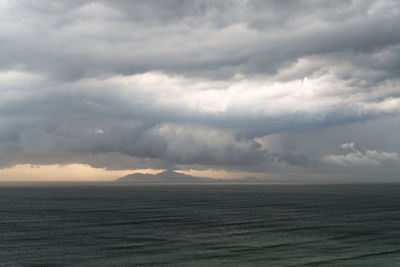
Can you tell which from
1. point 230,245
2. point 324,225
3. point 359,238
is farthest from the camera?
point 324,225

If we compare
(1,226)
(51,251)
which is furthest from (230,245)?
(1,226)

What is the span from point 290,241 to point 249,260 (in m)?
12.5

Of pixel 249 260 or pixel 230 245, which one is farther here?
pixel 230 245

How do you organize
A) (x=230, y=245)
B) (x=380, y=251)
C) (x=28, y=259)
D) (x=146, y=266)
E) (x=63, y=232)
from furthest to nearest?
1. (x=63, y=232)
2. (x=230, y=245)
3. (x=380, y=251)
4. (x=28, y=259)
5. (x=146, y=266)

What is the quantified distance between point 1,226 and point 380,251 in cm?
5778

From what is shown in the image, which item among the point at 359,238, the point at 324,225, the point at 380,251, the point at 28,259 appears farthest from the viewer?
the point at 324,225

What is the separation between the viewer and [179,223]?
6856 centimetres

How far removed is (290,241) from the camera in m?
48.2

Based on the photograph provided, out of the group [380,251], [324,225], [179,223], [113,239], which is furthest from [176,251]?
[324,225]

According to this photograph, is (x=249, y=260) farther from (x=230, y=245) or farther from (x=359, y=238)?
(x=359, y=238)

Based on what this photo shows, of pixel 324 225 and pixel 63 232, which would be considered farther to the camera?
pixel 324 225

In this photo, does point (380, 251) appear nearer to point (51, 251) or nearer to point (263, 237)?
point (263, 237)

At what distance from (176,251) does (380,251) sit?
2186 cm

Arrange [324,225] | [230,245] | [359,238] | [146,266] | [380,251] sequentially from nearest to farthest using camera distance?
[146,266] < [380,251] < [230,245] < [359,238] < [324,225]
